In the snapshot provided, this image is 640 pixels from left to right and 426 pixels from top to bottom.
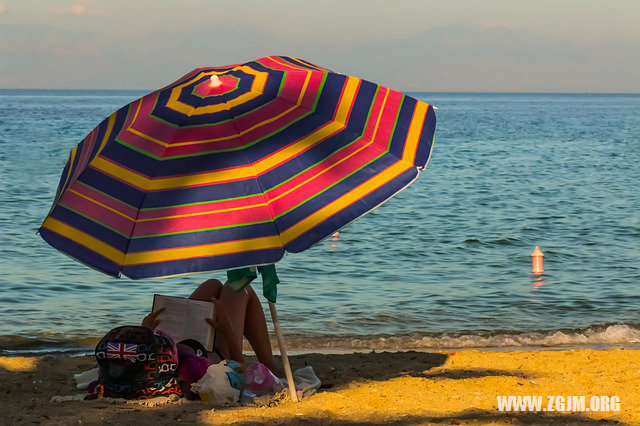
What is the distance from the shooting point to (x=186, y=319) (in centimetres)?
555

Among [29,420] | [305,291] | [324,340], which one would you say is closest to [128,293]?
[305,291]

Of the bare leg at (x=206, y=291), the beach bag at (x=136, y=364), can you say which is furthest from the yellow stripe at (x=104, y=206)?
the bare leg at (x=206, y=291)

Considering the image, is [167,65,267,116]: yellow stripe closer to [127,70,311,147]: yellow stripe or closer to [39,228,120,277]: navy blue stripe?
[127,70,311,147]: yellow stripe

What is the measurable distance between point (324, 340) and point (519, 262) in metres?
5.67

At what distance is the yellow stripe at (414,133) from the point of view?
484 cm

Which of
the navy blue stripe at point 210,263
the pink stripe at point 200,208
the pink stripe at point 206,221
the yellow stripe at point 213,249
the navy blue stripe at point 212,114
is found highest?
the navy blue stripe at point 212,114

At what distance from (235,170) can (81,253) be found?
3.15 feet

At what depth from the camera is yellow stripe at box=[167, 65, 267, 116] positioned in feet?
16.1

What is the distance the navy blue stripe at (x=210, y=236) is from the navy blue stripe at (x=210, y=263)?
92mm

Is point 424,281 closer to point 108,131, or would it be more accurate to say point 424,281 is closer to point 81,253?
point 108,131

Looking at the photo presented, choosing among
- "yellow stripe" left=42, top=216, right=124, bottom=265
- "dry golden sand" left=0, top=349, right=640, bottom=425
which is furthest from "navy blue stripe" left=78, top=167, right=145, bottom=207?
"dry golden sand" left=0, top=349, right=640, bottom=425

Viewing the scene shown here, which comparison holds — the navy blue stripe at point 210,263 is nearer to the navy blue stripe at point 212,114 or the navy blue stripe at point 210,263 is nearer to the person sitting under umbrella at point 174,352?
the person sitting under umbrella at point 174,352

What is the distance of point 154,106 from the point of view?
5.05m

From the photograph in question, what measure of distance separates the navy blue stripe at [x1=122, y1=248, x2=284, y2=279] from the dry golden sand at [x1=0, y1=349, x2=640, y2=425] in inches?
36.3
